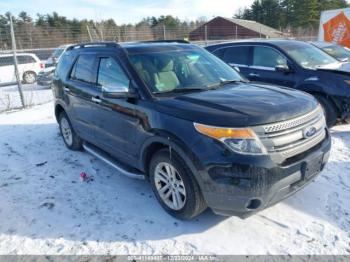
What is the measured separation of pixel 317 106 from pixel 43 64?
57.5 ft

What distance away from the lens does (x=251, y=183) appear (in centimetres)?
272

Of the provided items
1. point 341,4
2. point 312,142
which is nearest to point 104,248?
point 312,142

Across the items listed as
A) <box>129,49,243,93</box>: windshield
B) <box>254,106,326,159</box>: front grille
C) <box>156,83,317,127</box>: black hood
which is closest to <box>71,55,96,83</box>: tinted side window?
<box>129,49,243,93</box>: windshield

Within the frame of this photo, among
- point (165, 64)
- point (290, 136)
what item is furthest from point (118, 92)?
point (290, 136)

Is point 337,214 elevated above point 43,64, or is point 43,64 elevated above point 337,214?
point 43,64

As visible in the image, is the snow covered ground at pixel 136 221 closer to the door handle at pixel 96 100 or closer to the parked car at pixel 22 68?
the door handle at pixel 96 100

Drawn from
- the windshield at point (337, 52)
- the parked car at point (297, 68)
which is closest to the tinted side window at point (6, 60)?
the parked car at point (297, 68)

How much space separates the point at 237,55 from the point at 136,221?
17.0 ft

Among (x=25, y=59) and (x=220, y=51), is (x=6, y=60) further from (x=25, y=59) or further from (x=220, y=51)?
(x=220, y=51)

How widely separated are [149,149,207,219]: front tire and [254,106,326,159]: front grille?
0.77 meters

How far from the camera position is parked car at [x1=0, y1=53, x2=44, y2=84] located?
16.7m

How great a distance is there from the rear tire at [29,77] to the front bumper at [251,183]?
17.2 metres

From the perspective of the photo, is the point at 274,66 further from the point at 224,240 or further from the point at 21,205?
the point at 21,205

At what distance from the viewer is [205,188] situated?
2910 millimetres
